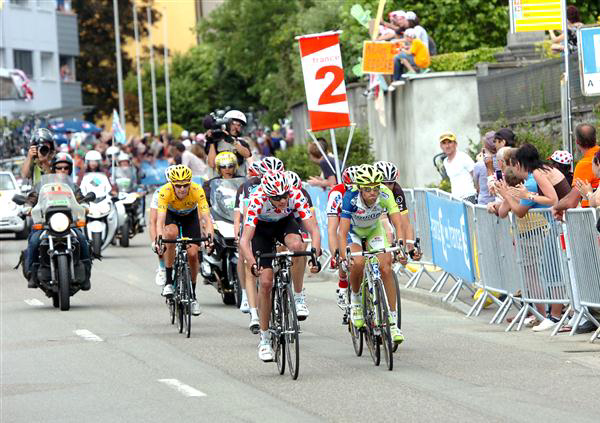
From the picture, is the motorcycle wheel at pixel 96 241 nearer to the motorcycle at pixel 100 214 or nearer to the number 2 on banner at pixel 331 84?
the motorcycle at pixel 100 214

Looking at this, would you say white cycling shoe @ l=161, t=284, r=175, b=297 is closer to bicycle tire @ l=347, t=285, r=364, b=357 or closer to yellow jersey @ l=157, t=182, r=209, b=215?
yellow jersey @ l=157, t=182, r=209, b=215

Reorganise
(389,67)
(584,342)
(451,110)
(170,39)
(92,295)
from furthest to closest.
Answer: (170,39), (451,110), (389,67), (92,295), (584,342)

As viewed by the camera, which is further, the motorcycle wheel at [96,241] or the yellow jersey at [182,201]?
the motorcycle wheel at [96,241]

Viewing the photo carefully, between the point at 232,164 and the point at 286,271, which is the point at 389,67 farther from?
the point at 286,271

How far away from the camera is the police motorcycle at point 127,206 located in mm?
29984

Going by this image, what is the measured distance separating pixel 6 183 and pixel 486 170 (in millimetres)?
19579

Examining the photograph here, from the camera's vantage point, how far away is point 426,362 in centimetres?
1349

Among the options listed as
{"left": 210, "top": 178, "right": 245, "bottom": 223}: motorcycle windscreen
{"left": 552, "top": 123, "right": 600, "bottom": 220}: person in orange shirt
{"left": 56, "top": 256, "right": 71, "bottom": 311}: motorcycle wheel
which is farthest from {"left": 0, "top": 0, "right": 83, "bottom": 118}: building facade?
{"left": 552, "top": 123, "right": 600, "bottom": 220}: person in orange shirt

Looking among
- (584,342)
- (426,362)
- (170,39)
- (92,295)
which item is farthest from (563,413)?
(170,39)

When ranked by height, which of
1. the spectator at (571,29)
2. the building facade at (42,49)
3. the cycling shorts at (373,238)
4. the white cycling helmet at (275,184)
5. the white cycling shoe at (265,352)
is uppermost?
the building facade at (42,49)

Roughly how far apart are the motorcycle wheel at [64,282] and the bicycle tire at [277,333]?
610 cm

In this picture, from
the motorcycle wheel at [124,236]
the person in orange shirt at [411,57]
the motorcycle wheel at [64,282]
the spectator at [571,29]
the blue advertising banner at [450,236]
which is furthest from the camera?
the motorcycle wheel at [124,236]

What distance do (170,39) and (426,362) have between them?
99094 millimetres

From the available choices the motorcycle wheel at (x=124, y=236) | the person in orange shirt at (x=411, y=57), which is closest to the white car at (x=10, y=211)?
the motorcycle wheel at (x=124, y=236)
